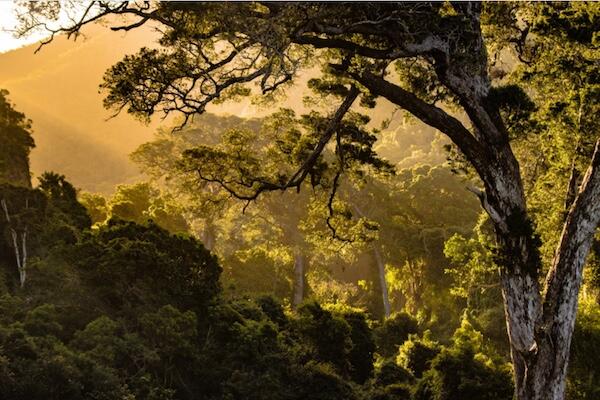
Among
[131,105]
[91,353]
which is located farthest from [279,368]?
[131,105]

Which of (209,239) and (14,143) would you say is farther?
(209,239)

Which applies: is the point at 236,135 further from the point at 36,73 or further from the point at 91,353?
the point at 36,73

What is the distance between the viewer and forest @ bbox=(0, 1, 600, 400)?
9039 mm

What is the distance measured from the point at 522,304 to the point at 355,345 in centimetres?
1142

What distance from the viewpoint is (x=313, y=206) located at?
14.8 metres

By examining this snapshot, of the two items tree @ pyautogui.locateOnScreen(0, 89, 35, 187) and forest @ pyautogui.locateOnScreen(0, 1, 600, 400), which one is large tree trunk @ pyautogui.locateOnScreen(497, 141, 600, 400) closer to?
forest @ pyautogui.locateOnScreen(0, 1, 600, 400)

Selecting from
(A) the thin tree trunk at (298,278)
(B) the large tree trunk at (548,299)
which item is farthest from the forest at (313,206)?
(A) the thin tree trunk at (298,278)

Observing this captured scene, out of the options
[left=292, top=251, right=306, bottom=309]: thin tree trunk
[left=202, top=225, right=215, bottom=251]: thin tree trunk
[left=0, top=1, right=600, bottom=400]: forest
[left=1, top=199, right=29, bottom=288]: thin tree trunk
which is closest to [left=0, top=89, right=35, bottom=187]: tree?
[left=0, top=1, right=600, bottom=400]: forest

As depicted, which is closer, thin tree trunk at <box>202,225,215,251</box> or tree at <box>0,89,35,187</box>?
tree at <box>0,89,35,187</box>

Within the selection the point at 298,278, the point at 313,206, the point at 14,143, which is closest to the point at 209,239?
the point at 298,278

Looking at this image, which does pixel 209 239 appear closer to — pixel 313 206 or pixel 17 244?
pixel 17 244

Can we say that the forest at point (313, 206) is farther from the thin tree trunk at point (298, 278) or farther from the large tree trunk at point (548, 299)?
the thin tree trunk at point (298, 278)

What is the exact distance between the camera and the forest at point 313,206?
9.04 metres

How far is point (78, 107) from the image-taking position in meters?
90.8
